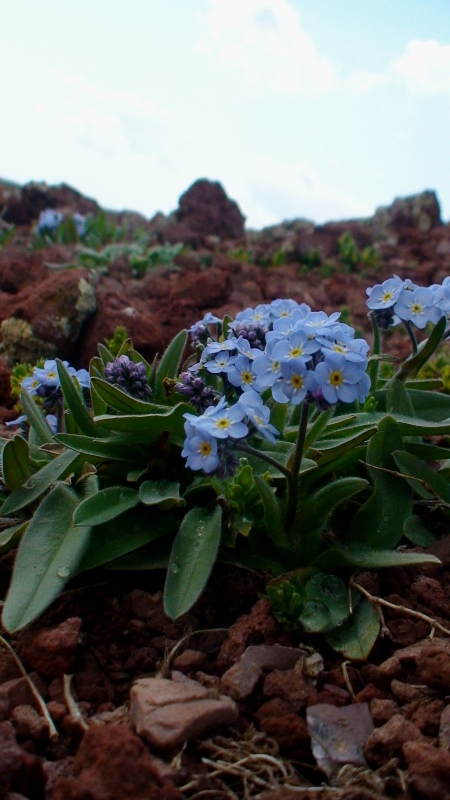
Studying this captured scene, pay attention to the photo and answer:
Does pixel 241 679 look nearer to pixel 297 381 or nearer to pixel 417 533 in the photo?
pixel 297 381

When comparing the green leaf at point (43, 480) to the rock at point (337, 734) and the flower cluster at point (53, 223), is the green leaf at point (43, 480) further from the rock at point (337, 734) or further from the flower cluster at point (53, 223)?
the flower cluster at point (53, 223)

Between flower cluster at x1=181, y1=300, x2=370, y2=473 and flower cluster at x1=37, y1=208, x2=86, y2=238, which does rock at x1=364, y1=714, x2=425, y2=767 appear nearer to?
flower cluster at x1=181, y1=300, x2=370, y2=473

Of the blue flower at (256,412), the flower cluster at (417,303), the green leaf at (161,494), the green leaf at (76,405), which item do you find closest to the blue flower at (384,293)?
the flower cluster at (417,303)

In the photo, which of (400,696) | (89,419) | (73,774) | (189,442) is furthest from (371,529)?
(73,774)

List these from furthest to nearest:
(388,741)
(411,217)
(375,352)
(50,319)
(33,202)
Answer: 1. (411,217)
2. (33,202)
3. (50,319)
4. (375,352)
5. (388,741)

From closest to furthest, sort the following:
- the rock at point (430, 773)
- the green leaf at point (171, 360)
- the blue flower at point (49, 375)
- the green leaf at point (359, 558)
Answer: the rock at point (430, 773), the green leaf at point (359, 558), the blue flower at point (49, 375), the green leaf at point (171, 360)

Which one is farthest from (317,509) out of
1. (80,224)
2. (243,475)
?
(80,224)

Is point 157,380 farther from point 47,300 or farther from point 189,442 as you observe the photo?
point 47,300
